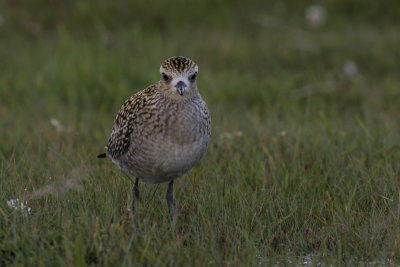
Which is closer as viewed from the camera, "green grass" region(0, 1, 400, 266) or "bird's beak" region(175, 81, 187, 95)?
"green grass" region(0, 1, 400, 266)

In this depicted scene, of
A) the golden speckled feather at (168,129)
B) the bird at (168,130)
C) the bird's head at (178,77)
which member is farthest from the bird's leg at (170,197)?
the bird's head at (178,77)

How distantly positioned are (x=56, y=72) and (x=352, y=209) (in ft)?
18.3

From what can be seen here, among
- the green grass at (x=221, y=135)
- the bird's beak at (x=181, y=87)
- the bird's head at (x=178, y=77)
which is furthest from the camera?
the bird's head at (x=178, y=77)

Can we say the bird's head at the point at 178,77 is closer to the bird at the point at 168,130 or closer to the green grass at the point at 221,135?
the bird at the point at 168,130

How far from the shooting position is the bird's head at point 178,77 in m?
4.81

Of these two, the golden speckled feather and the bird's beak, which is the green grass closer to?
the golden speckled feather

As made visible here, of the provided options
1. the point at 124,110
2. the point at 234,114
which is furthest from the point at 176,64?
the point at 234,114

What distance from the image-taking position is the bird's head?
4.81 metres

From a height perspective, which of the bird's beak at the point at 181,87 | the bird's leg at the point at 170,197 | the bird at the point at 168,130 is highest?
the bird's beak at the point at 181,87

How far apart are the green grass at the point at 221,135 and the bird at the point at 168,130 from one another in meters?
0.30

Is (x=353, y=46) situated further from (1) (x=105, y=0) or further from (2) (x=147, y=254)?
(2) (x=147, y=254)

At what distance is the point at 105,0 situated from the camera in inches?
478

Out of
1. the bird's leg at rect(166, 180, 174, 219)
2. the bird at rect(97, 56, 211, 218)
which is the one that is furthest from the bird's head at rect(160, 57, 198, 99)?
the bird's leg at rect(166, 180, 174, 219)

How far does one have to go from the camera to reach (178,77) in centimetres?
482
